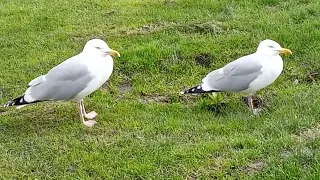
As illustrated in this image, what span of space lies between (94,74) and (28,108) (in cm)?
103

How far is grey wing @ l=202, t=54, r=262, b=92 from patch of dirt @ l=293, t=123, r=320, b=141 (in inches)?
38.8

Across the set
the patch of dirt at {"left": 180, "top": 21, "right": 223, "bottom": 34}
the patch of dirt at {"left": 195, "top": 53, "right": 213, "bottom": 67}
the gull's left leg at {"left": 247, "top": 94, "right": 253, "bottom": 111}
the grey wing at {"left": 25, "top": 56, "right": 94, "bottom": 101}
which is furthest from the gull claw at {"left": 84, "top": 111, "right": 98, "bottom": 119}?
the patch of dirt at {"left": 180, "top": 21, "right": 223, "bottom": 34}

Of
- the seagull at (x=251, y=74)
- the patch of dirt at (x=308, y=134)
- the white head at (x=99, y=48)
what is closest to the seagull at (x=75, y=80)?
the white head at (x=99, y=48)

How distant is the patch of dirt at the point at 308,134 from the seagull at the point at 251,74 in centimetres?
87

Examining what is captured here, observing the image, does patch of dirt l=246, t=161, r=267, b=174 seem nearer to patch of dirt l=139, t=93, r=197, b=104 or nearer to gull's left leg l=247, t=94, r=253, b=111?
gull's left leg l=247, t=94, r=253, b=111

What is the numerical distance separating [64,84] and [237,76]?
164 cm

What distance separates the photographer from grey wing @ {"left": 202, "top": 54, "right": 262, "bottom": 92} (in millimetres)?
5773

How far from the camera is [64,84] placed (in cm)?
566

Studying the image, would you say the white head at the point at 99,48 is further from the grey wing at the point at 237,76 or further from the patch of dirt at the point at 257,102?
the patch of dirt at the point at 257,102

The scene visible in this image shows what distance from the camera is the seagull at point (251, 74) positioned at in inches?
227

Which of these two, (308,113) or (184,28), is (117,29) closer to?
(184,28)

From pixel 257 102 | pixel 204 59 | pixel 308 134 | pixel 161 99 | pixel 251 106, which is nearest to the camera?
pixel 308 134

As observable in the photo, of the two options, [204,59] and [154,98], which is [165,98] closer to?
[154,98]

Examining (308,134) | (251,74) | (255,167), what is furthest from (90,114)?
(308,134)
